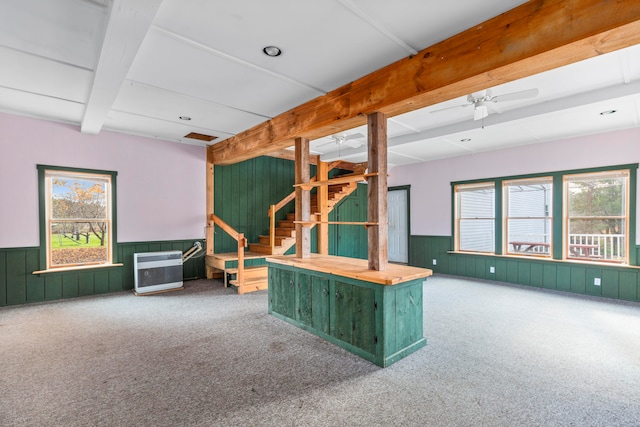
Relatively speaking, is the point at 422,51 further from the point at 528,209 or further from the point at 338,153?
the point at 528,209

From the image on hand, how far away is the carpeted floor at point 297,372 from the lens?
2045 millimetres

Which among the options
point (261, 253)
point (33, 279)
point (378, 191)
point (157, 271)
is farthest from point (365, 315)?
point (33, 279)

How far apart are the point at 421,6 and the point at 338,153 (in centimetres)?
482

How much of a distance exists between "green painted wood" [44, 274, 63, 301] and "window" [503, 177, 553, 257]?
27.3ft

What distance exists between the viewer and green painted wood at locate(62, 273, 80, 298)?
4.89 meters

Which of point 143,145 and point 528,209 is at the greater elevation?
point 143,145

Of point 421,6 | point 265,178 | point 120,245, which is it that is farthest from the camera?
point 265,178

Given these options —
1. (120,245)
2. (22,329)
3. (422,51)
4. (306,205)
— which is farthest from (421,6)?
(120,245)

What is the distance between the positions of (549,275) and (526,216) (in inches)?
49.8

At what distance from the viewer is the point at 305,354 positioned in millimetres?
2961

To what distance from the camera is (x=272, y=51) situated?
8.90 feet

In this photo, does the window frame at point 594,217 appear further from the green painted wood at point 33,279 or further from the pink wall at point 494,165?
the green painted wood at point 33,279

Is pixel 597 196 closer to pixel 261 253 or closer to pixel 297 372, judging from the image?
pixel 297 372

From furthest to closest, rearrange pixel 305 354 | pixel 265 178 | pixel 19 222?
pixel 265 178 → pixel 19 222 → pixel 305 354
